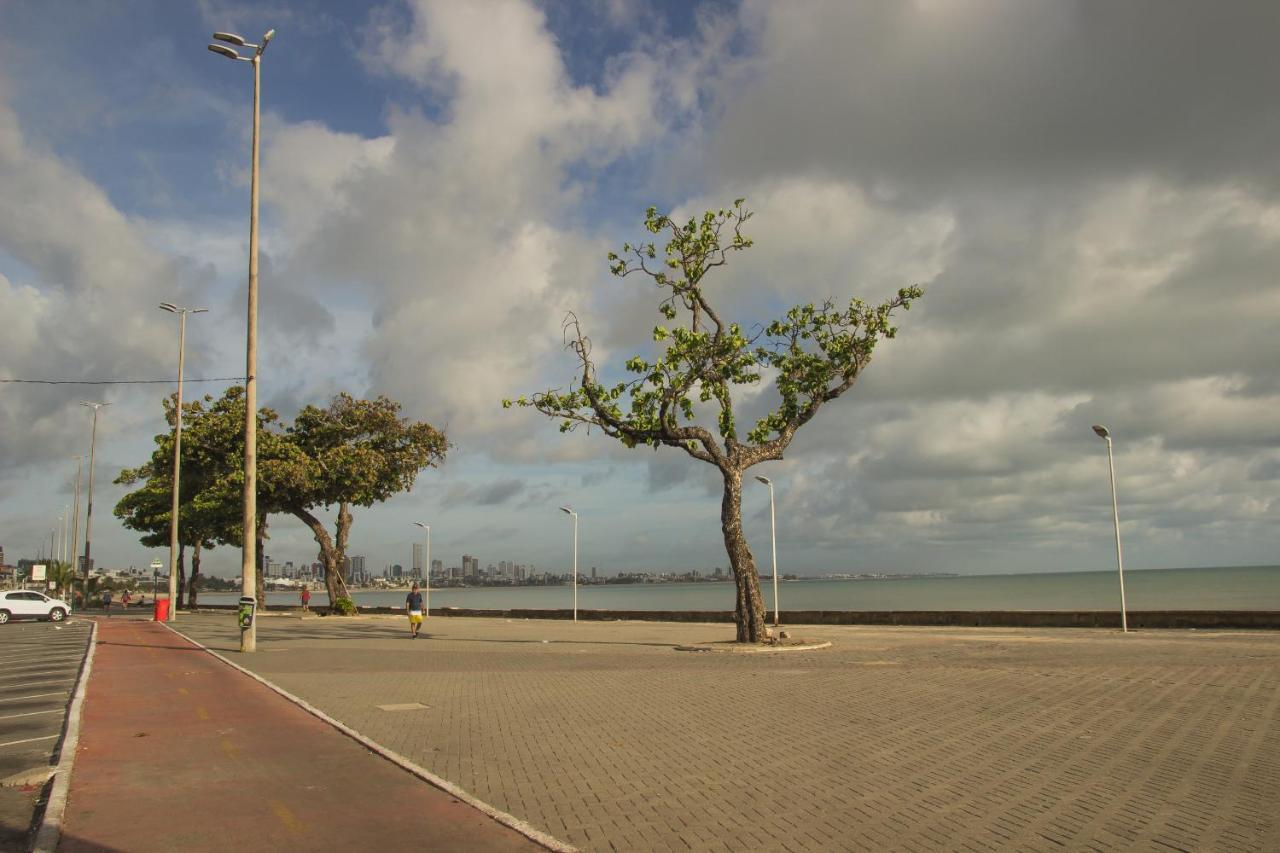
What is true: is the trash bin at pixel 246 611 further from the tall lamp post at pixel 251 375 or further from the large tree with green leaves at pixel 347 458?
the large tree with green leaves at pixel 347 458

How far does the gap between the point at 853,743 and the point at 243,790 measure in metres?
6.15

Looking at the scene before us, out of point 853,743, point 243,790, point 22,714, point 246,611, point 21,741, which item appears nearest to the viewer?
point 243,790

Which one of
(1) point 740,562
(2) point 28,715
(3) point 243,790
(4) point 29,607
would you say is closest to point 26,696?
(2) point 28,715

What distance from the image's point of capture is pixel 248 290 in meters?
25.5

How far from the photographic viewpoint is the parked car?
45.2m

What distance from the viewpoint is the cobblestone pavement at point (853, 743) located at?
712 cm

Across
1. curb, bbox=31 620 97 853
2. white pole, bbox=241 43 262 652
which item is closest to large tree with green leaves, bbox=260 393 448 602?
white pole, bbox=241 43 262 652

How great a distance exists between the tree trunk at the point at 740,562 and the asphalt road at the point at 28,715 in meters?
15.1

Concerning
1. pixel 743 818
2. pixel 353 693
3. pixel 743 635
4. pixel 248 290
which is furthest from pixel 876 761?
pixel 248 290

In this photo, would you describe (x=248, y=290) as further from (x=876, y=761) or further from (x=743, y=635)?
(x=876, y=761)

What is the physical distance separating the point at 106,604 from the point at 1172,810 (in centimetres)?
6703

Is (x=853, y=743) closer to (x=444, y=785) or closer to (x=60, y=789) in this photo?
(x=444, y=785)

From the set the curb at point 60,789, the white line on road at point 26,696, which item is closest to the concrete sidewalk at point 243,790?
the curb at point 60,789

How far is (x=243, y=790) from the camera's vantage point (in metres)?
8.35
